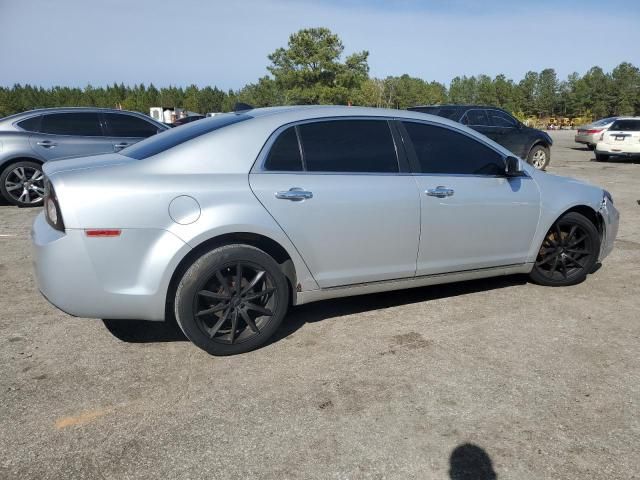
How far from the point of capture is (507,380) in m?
3.12

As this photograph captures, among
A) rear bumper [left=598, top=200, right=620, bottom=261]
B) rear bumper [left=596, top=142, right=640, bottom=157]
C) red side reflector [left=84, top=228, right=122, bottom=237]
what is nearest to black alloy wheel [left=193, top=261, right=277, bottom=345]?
red side reflector [left=84, top=228, right=122, bottom=237]

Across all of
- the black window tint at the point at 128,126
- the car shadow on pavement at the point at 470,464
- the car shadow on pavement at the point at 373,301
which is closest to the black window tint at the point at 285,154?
the car shadow on pavement at the point at 373,301

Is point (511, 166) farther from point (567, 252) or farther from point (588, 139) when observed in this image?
point (588, 139)

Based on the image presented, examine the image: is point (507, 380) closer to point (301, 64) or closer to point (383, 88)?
point (301, 64)

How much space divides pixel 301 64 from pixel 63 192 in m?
77.4

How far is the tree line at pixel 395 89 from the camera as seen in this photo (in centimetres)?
7588

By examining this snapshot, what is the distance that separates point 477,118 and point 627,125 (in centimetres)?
721

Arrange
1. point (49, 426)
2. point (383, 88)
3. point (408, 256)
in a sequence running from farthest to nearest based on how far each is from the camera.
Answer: point (383, 88), point (408, 256), point (49, 426)

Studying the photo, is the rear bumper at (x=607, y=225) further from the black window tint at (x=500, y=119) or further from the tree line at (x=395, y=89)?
the tree line at (x=395, y=89)

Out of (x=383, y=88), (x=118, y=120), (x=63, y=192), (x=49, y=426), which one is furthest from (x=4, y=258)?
(x=383, y=88)

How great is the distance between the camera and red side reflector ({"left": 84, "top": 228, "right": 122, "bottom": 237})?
3033mm

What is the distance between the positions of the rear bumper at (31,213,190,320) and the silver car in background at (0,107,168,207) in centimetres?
581

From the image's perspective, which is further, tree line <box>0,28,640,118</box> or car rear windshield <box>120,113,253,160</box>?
tree line <box>0,28,640,118</box>

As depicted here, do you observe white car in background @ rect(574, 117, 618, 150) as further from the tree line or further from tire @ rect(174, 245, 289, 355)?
the tree line
